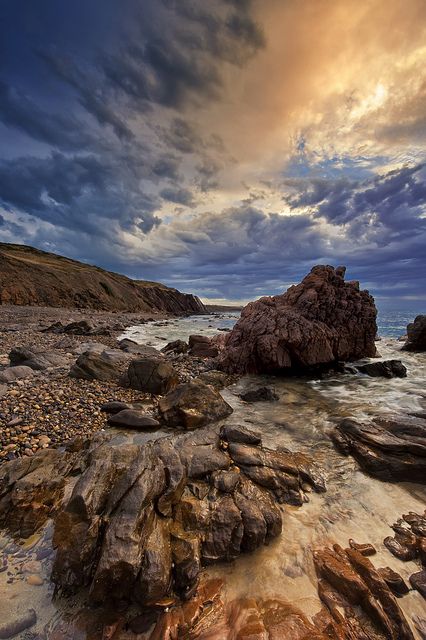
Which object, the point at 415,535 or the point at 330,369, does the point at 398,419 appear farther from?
the point at 330,369

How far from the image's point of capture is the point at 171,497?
16.6ft

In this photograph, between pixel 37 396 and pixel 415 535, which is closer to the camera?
pixel 415 535

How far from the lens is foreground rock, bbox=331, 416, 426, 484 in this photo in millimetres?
7004

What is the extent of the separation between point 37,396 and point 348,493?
9.85 meters

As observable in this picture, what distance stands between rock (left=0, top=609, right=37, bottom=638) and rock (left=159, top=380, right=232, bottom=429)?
18.1ft

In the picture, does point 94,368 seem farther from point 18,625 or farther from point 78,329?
point 78,329

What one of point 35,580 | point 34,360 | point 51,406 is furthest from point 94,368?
point 35,580

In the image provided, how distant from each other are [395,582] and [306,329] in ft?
42.8

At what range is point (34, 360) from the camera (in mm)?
13141

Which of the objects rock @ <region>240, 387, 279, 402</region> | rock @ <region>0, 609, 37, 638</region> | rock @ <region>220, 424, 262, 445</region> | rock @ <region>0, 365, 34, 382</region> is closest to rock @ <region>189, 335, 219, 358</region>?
rock @ <region>240, 387, 279, 402</region>

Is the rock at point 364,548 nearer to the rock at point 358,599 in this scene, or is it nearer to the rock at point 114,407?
the rock at point 358,599

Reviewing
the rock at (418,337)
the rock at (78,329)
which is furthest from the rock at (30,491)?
the rock at (418,337)

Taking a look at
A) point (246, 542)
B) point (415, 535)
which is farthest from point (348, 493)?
point (246, 542)

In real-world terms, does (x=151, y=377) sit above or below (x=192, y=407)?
above
